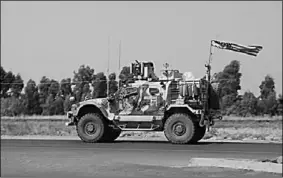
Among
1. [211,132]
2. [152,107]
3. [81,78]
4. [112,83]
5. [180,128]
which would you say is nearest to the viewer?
[180,128]

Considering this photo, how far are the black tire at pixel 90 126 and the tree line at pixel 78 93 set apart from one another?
1715mm

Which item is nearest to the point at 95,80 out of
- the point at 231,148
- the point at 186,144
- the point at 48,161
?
the point at 186,144

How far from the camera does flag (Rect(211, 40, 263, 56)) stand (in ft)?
56.9

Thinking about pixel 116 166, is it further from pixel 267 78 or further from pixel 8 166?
pixel 267 78

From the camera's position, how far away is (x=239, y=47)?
1741 centimetres

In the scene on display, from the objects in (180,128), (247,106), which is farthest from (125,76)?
(247,106)

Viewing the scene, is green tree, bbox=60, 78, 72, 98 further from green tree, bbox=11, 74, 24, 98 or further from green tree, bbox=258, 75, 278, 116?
green tree, bbox=258, 75, 278, 116

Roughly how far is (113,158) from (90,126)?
534 cm

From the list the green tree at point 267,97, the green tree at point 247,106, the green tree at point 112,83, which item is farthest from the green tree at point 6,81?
the green tree at point 267,97

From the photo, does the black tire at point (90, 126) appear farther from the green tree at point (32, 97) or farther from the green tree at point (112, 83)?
the green tree at point (32, 97)

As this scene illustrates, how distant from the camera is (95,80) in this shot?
1051 inches

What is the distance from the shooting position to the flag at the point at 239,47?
17328 millimetres

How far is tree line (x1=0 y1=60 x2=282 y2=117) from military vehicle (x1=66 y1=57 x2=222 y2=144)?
4.89 feet

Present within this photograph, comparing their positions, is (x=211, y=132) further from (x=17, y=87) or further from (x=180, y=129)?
(x=17, y=87)
